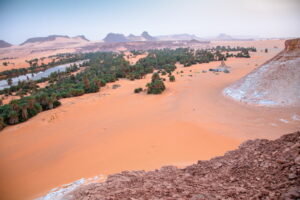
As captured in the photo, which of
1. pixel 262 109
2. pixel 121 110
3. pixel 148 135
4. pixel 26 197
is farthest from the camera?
pixel 121 110

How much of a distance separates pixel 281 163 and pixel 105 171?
487 cm

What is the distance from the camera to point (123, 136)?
26.2ft

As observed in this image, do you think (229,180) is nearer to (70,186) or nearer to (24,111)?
(70,186)

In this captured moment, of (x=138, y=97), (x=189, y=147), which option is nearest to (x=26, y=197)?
(x=189, y=147)

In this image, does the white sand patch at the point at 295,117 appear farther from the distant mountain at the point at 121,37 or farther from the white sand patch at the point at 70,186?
the distant mountain at the point at 121,37

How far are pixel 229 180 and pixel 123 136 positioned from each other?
555 cm

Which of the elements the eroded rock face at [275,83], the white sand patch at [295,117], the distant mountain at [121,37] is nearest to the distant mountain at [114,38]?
the distant mountain at [121,37]

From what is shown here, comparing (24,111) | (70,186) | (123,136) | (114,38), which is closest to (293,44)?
(123,136)

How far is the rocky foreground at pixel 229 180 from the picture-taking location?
2.74 m

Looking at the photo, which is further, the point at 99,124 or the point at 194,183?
the point at 99,124

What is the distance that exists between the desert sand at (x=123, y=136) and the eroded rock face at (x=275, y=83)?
762 mm

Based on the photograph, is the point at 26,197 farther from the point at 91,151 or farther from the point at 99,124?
the point at 99,124

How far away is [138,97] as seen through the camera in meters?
14.2

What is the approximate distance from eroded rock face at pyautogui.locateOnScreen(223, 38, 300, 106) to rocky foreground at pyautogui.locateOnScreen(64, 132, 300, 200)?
665 centimetres
